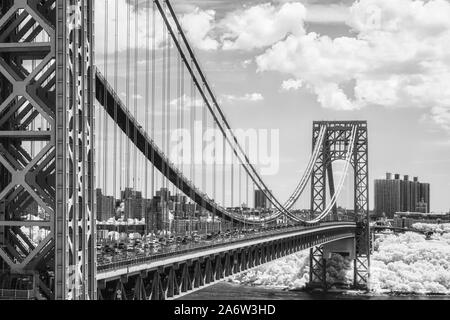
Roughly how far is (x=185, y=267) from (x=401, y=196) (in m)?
152

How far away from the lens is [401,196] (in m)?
178

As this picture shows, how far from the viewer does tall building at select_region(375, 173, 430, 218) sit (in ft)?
575

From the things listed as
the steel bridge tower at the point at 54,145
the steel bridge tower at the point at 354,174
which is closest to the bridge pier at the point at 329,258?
the steel bridge tower at the point at 354,174

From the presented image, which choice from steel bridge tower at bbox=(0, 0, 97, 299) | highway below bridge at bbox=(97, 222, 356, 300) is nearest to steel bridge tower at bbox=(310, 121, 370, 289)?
highway below bridge at bbox=(97, 222, 356, 300)

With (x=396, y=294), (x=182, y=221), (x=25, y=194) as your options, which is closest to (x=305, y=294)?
(x=396, y=294)

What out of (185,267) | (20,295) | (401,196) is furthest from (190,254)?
(401,196)

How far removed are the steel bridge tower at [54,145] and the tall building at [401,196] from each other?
158000 millimetres

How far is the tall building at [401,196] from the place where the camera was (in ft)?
575

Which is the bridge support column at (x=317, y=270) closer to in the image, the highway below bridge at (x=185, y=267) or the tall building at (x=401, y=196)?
the highway below bridge at (x=185, y=267)

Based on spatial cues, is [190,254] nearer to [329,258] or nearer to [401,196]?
[329,258]

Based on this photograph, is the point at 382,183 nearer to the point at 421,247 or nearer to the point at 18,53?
the point at 421,247

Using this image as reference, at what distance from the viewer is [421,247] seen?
9250 cm

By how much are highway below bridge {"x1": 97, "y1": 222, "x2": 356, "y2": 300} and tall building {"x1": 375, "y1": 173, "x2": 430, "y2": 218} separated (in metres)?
123

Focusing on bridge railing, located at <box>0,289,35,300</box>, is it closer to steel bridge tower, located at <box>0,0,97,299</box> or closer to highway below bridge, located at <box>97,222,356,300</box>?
steel bridge tower, located at <box>0,0,97,299</box>
